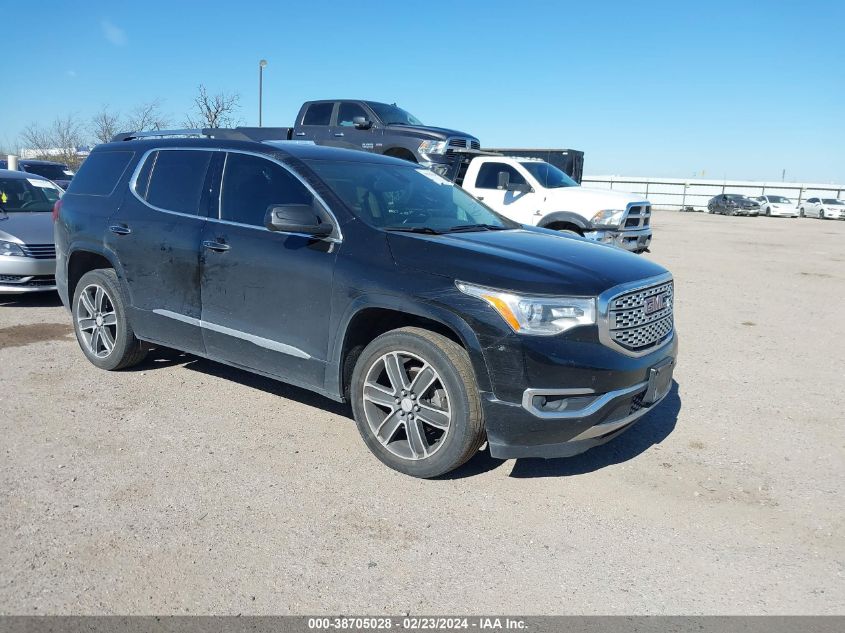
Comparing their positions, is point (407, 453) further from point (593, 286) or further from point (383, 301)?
point (593, 286)

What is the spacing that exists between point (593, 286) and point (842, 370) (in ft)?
Result: 14.0

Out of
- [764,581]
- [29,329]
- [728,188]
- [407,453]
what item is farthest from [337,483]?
[728,188]

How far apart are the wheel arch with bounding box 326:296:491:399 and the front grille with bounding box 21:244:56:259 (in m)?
5.73

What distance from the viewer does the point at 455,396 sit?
12.3ft

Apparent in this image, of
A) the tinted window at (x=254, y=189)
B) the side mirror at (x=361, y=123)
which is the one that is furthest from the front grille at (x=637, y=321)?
the side mirror at (x=361, y=123)

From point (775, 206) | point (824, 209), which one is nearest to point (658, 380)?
point (824, 209)

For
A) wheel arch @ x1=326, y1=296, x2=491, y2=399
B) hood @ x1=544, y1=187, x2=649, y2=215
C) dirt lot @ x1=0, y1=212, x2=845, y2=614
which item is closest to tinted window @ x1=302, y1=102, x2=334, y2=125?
hood @ x1=544, y1=187, x2=649, y2=215

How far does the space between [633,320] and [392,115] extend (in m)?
11.0

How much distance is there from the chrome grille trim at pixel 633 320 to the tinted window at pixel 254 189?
1.99 metres

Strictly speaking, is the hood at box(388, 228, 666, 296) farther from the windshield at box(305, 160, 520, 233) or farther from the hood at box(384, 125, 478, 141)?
the hood at box(384, 125, 478, 141)

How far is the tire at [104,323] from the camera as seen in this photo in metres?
5.57

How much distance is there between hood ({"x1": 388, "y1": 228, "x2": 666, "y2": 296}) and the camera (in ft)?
12.0

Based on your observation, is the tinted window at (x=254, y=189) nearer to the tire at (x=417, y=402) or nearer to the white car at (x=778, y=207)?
the tire at (x=417, y=402)

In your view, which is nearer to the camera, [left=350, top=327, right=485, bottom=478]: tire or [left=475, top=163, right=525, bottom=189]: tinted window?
[left=350, top=327, right=485, bottom=478]: tire
